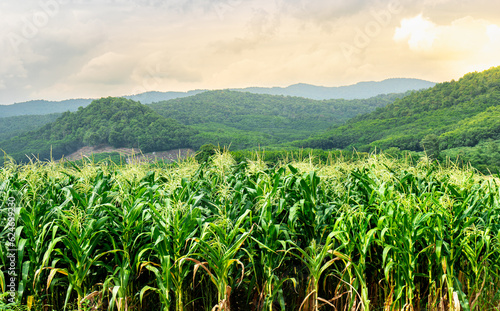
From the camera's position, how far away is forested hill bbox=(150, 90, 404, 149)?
78938mm

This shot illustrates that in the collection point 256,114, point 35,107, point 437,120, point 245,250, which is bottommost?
point 245,250

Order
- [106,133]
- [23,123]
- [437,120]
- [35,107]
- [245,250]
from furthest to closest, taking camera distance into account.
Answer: [35,107] < [23,123] < [106,133] < [437,120] < [245,250]

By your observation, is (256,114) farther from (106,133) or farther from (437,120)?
(437,120)

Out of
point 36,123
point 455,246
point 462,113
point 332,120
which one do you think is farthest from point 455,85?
point 36,123

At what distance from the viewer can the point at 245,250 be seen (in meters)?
2.35

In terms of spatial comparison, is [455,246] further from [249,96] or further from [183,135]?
[249,96]

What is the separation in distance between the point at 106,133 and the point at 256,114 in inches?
2058

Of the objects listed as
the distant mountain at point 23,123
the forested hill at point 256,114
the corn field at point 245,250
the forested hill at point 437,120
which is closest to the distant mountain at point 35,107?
the distant mountain at point 23,123

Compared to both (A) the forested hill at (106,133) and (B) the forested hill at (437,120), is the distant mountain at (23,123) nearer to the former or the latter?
(A) the forested hill at (106,133)

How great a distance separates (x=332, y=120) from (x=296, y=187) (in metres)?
104

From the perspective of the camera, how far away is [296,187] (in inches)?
117

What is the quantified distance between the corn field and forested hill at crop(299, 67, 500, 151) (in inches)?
1856

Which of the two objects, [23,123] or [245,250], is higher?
[23,123]

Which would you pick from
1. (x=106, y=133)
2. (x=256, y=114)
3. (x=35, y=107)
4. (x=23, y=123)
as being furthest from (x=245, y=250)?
(x=35, y=107)
